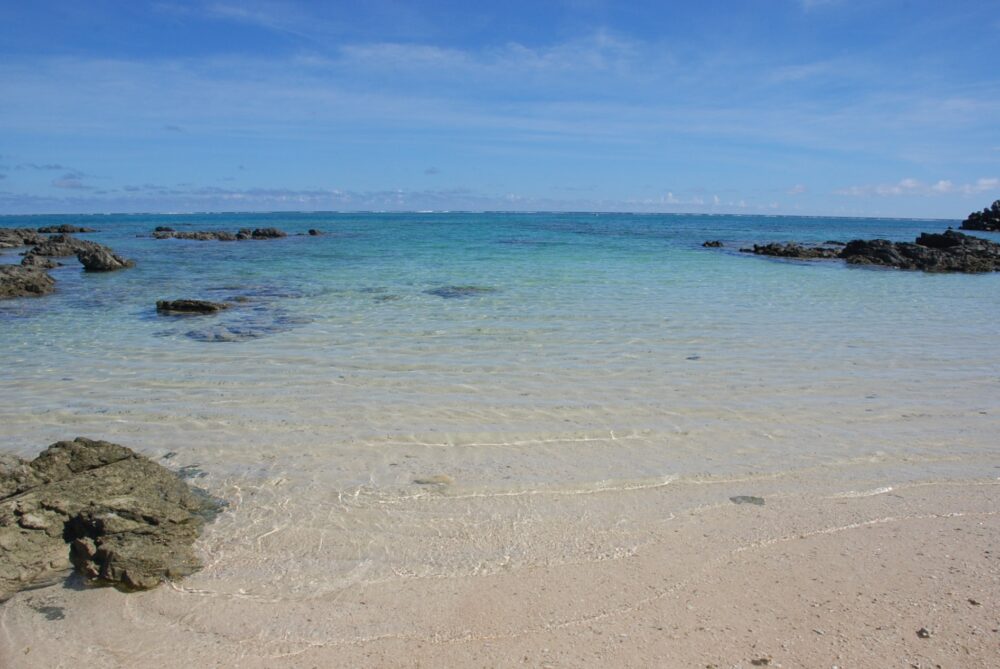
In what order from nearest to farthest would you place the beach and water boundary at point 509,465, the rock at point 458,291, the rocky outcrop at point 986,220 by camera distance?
the beach and water boundary at point 509,465 < the rock at point 458,291 < the rocky outcrop at point 986,220

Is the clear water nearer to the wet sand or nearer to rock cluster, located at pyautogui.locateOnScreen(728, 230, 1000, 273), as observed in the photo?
the wet sand

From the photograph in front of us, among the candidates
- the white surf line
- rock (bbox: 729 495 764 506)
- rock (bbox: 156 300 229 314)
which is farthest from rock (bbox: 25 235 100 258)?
rock (bbox: 729 495 764 506)

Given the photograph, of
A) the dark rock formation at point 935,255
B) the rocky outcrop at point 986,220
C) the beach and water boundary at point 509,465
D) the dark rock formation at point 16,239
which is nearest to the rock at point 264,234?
the dark rock formation at point 16,239

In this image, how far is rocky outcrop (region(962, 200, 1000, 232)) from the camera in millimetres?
70812

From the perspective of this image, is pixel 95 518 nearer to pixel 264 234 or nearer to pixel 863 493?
pixel 863 493

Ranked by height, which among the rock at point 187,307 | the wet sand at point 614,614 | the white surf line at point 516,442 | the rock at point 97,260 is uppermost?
the rock at point 97,260

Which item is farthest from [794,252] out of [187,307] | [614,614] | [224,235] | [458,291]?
[224,235]

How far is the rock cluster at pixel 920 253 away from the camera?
26.8m

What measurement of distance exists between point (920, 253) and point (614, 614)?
30.4 metres

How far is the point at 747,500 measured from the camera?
190 inches

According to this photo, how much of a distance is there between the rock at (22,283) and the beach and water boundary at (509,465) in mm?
4601

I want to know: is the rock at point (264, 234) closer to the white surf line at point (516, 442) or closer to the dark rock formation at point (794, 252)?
the dark rock formation at point (794, 252)

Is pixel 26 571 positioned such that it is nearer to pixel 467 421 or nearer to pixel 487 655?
pixel 487 655

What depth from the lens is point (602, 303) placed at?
47.6 feet
